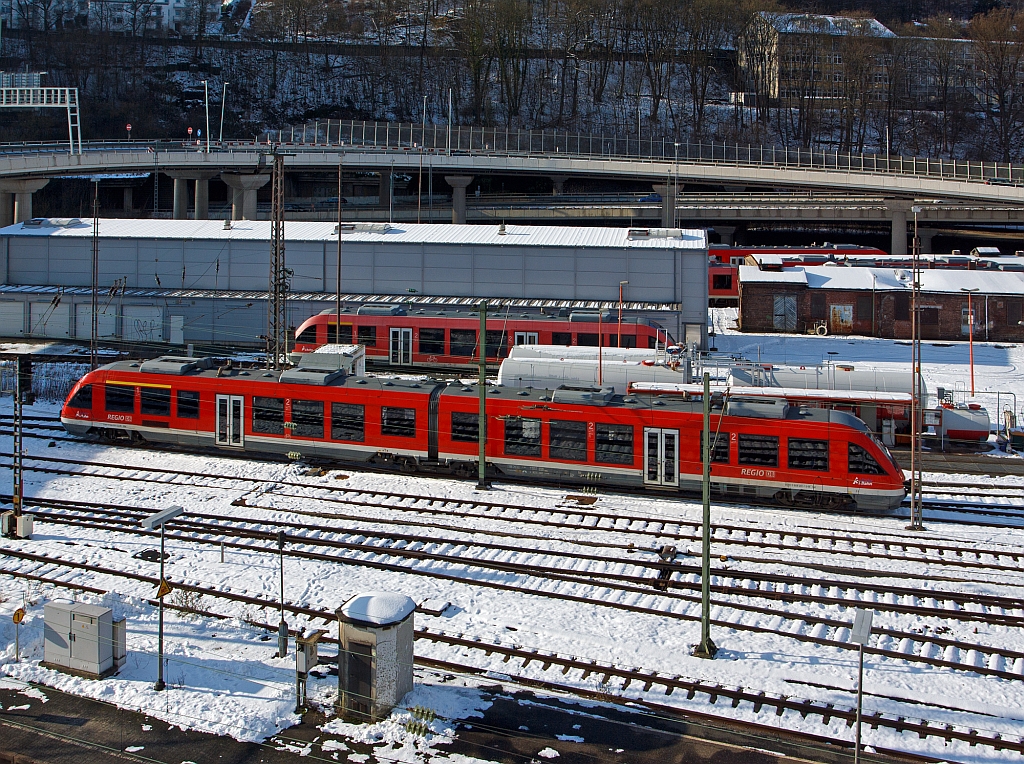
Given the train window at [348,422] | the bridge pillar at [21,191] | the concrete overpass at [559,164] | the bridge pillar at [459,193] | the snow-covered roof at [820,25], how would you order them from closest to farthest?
the train window at [348,422]
the bridge pillar at [21,191]
the concrete overpass at [559,164]
the bridge pillar at [459,193]
the snow-covered roof at [820,25]

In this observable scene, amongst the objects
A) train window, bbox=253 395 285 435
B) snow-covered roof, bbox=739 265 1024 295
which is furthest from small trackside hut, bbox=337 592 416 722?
snow-covered roof, bbox=739 265 1024 295

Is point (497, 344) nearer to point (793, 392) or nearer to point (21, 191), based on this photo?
point (793, 392)

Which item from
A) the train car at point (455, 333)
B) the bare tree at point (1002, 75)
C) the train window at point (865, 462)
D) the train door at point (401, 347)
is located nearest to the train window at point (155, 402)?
the train car at point (455, 333)

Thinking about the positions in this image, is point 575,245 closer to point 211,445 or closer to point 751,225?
point 211,445

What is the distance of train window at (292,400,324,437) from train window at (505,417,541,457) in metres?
5.29

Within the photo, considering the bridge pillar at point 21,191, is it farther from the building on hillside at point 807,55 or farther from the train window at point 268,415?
the building on hillside at point 807,55

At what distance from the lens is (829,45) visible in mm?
110875

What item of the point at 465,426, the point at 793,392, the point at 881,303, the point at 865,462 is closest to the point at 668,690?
the point at 865,462

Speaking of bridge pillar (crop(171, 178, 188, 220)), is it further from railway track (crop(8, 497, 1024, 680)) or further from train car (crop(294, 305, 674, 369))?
railway track (crop(8, 497, 1024, 680))

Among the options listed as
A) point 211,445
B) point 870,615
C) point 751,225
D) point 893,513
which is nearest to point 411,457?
point 211,445

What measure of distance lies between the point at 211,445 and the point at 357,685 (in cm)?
1567

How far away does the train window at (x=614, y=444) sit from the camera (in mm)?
25016

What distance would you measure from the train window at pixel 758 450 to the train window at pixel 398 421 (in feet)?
27.8

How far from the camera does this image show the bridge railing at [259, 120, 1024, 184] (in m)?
77.4
